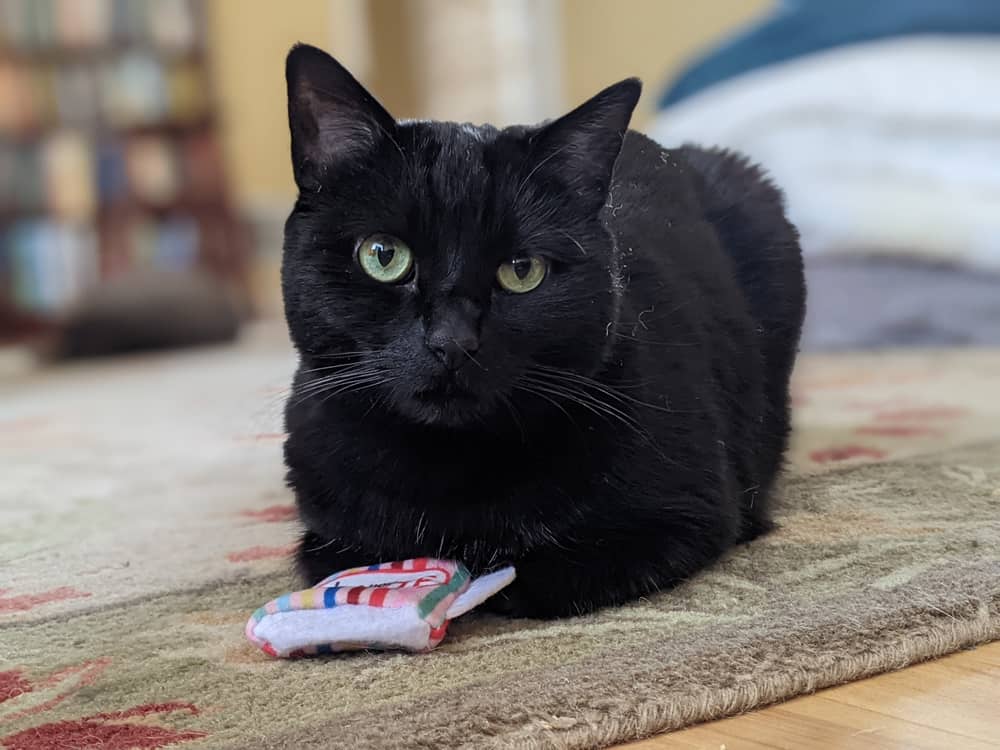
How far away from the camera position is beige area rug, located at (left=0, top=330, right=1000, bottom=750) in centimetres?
80

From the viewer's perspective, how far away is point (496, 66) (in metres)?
5.16

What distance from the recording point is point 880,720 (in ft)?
2.63

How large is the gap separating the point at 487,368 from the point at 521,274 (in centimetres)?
9

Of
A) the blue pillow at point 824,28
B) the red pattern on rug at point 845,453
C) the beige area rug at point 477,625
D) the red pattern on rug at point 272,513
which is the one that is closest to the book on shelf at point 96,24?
the blue pillow at point 824,28

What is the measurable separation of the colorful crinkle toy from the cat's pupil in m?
0.25

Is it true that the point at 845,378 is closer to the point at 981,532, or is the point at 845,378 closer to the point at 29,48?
the point at 981,532

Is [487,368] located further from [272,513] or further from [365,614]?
[272,513]

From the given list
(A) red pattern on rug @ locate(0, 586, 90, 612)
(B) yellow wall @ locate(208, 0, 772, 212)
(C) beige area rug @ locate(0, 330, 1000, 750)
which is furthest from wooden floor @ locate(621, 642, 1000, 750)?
(B) yellow wall @ locate(208, 0, 772, 212)

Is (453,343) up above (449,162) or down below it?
below

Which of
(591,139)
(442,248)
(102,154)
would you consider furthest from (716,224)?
(102,154)

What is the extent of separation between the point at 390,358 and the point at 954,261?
2.09 metres

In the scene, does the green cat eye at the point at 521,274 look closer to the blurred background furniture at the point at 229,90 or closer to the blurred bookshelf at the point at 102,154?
the blurred background furniture at the point at 229,90

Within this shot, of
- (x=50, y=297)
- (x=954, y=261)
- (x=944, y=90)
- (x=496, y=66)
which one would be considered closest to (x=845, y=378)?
(x=954, y=261)

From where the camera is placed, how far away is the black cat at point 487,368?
95 cm
